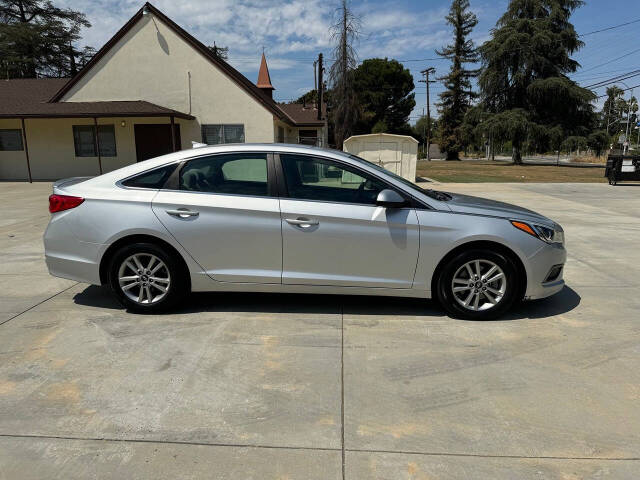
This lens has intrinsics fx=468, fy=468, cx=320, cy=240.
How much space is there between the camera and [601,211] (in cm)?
1190

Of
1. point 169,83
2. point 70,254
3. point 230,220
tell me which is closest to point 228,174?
point 230,220

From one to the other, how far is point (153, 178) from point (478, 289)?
3241mm

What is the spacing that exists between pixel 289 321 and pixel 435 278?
4.65 ft

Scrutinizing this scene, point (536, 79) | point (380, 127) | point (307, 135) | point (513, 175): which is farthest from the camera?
point (380, 127)

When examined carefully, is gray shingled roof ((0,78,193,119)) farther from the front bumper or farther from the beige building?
the front bumper

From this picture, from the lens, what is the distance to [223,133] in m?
21.9

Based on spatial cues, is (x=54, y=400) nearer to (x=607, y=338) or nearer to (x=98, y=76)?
(x=607, y=338)

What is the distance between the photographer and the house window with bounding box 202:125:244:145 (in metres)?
21.7

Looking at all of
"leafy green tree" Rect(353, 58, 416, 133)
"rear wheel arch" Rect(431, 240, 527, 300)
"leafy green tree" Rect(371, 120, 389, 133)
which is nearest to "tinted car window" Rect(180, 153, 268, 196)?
"rear wheel arch" Rect(431, 240, 527, 300)

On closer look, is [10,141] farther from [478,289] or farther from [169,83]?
[478,289]

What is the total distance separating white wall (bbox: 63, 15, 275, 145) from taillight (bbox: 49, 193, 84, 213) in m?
17.4

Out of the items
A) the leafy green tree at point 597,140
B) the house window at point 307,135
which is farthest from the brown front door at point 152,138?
the leafy green tree at point 597,140

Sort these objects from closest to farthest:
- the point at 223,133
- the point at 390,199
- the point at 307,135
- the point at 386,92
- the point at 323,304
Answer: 1. the point at 390,199
2. the point at 323,304
3. the point at 223,133
4. the point at 307,135
5. the point at 386,92

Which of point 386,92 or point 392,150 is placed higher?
point 386,92
